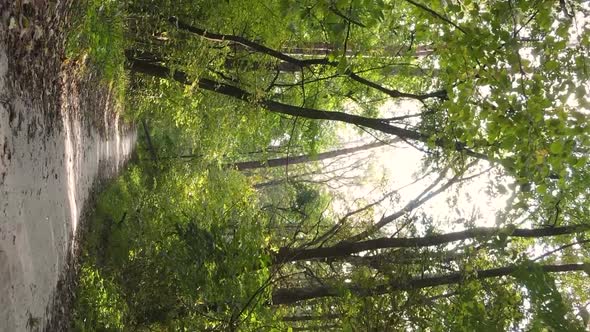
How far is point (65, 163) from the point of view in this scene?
671 centimetres

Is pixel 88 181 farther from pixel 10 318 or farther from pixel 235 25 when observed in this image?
pixel 10 318

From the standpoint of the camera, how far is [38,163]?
17.6ft

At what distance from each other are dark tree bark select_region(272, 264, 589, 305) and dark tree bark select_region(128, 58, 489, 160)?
1856 millimetres

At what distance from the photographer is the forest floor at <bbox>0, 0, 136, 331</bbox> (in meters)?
4.33

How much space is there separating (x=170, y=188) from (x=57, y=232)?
648 centimetres

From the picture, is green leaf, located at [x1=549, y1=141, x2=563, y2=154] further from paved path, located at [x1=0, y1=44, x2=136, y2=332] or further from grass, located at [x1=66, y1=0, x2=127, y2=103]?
grass, located at [x1=66, y1=0, x2=127, y2=103]

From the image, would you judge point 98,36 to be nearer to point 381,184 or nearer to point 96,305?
point 96,305

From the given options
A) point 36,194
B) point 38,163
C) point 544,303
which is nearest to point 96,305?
point 36,194

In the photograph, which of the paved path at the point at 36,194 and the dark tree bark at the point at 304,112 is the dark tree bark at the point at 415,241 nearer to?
the dark tree bark at the point at 304,112

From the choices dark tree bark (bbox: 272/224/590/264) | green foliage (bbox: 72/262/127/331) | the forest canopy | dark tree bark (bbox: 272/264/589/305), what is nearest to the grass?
the forest canopy

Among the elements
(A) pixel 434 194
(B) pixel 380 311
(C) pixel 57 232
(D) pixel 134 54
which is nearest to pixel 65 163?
(C) pixel 57 232

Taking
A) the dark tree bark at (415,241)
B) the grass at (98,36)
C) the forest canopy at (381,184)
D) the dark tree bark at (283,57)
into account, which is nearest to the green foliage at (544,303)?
the forest canopy at (381,184)

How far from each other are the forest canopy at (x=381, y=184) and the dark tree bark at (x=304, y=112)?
0.03 metres

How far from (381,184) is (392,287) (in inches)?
137
